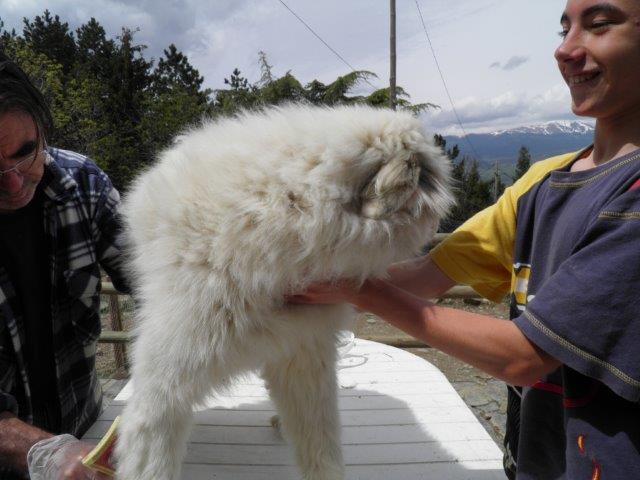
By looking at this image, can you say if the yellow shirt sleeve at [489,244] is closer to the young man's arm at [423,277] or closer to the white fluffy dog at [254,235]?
the young man's arm at [423,277]

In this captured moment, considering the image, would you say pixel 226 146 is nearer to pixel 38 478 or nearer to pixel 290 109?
pixel 290 109

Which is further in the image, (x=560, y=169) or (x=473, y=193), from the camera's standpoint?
(x=473, y=193)

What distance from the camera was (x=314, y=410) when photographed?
130 cm

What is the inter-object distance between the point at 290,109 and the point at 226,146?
0.19m

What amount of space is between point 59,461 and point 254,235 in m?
0.78

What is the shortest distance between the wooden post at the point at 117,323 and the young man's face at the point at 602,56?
3.58 m

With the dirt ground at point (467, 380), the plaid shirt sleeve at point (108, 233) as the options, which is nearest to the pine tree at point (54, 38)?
the dirt ground at point (467, 380)

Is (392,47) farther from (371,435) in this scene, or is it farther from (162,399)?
(162,399)

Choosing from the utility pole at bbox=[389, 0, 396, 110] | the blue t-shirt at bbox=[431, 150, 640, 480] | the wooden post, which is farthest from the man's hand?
the utility pole at bbox=[389, 0, 396, 110]

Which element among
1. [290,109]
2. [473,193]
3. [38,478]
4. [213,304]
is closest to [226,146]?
[290,109]

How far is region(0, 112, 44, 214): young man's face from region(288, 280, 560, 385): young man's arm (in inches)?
35.1

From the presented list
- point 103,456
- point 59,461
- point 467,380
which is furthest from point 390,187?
point 467,380

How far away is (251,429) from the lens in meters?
1.76

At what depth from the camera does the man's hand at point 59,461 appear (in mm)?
1149
